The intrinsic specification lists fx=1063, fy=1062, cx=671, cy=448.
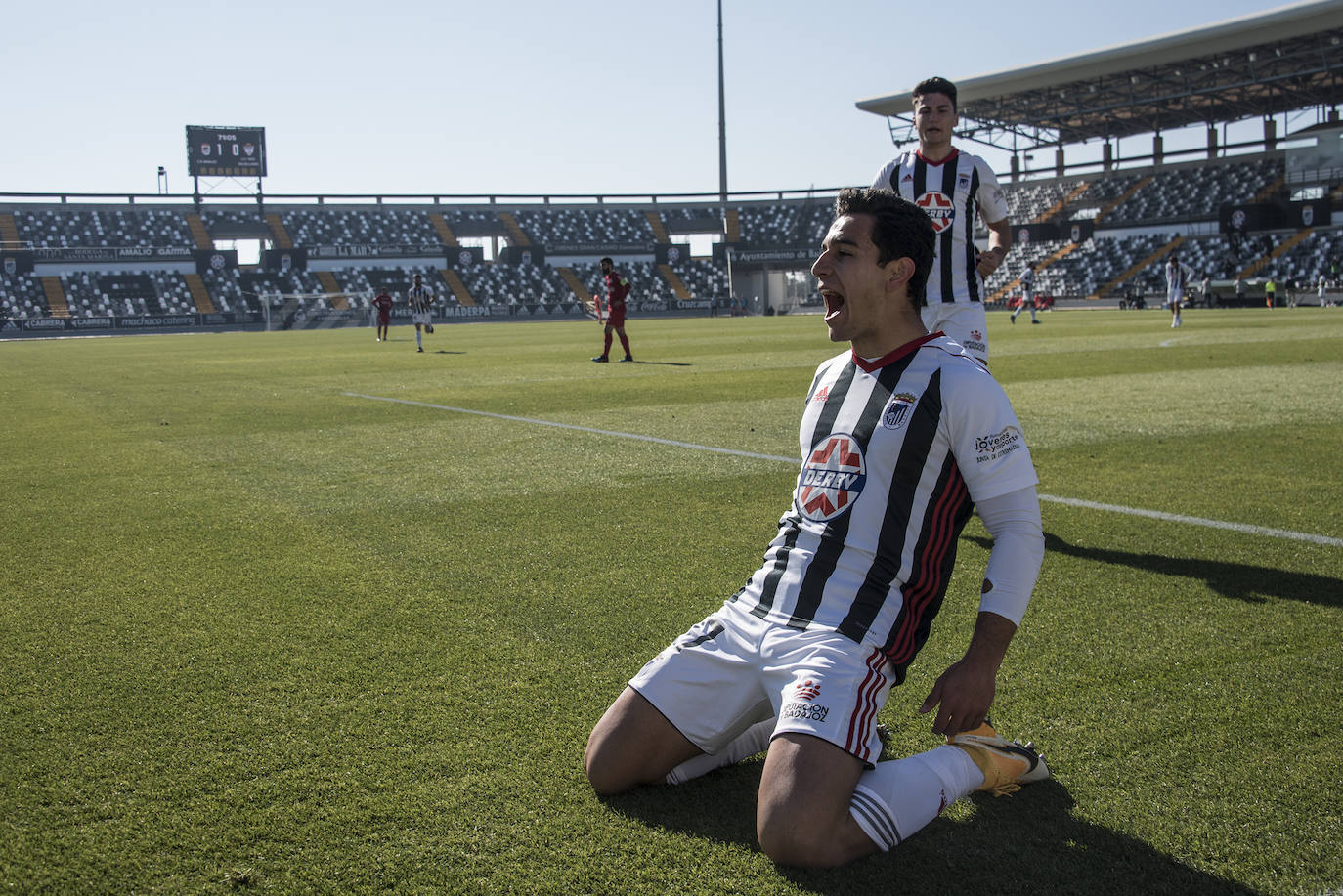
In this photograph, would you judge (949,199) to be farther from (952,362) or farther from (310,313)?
(310,313)

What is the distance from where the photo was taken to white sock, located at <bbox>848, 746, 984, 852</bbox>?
2.23m

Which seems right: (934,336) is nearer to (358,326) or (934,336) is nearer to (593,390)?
(593,390)

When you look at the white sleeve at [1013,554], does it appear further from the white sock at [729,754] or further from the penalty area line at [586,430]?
the penalty area line at [586,430]

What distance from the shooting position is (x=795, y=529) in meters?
2.84

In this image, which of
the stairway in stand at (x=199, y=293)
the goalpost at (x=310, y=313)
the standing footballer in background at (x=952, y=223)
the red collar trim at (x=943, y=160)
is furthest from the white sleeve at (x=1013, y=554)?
the stairway in stand at (x=199, y=293)

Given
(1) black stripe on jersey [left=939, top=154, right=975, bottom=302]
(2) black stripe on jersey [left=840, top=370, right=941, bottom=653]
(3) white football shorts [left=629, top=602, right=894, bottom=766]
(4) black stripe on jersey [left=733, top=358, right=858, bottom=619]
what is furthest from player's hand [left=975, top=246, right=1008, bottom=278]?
(3) white football shorts [left=629, top=602, right=894, bottom=766]

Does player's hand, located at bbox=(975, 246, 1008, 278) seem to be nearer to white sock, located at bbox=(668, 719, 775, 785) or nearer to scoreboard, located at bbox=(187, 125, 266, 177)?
white sock, located at bbox=(668, 719, 775, 785)

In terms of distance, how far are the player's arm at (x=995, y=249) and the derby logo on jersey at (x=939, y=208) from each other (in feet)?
0.70

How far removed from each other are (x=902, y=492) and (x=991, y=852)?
85 cm

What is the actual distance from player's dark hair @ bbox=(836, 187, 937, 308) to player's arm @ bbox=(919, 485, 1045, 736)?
2.09ft

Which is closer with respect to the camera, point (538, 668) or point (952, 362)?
point (952, 362)

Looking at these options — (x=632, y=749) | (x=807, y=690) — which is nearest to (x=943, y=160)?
(x=807, y=690)

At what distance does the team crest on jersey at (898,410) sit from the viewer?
266 cm

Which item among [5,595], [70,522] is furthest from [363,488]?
[5,595]
